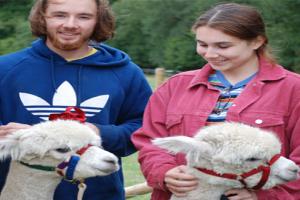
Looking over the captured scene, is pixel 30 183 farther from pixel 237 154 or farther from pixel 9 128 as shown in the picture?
pixel 237 154

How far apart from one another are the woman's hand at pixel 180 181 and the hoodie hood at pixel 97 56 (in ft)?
2.64

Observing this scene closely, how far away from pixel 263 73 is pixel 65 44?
105 centimetres

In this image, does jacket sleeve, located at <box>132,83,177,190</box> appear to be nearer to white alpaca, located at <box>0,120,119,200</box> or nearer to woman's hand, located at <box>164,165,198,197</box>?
woman's hand, located at <box>164,165,198,197</box>

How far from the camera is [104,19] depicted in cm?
378

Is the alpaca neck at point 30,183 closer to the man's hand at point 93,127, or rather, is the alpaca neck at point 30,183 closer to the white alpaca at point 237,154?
the man's hand at point 93,127

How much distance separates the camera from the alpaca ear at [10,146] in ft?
10.7

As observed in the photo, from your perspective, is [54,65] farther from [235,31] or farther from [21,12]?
[21,12]

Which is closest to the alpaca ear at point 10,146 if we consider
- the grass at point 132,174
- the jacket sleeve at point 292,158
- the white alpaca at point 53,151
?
the white alpaca at point 53,151

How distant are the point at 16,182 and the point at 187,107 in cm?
93

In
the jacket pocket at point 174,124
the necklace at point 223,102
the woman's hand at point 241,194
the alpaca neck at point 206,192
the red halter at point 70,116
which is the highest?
the necklace at point 223,102

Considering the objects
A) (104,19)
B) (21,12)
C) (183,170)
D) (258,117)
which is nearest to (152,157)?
(183,170)

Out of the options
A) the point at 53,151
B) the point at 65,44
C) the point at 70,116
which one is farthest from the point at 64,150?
the point at 65,44

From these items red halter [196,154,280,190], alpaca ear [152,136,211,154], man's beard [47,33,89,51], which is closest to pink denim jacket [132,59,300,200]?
red halter [196,154,280,190]

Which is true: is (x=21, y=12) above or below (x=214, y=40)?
below
